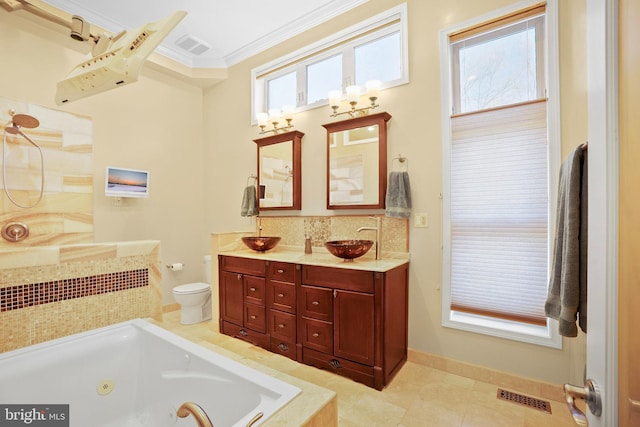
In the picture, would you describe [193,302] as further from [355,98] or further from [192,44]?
[192,44]

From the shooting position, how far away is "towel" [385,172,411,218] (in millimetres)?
2363

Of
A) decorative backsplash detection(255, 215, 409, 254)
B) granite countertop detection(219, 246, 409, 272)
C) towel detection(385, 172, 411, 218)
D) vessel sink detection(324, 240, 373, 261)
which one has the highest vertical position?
towel detection(385, 172, 411, 218)

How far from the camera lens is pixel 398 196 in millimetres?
2383

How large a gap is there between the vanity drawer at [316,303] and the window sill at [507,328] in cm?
92

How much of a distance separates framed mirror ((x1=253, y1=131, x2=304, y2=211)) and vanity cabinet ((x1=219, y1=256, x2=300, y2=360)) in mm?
762

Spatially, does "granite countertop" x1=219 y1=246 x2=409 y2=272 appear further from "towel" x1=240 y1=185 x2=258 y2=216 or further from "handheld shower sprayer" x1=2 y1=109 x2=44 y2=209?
"handheld shower sprayer" x1=2 y1=109 x2=44 y2=209

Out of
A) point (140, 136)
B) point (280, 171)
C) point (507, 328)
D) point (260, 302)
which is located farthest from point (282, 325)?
point (140, 136)

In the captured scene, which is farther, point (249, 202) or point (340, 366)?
point (249, 202)

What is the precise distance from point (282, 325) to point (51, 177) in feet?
8.10

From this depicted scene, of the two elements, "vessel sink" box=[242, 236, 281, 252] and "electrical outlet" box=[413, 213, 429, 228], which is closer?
"electrical outlet" box=[413, 213, 429, 228]

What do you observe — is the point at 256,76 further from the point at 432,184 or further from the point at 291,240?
the point at 432,184

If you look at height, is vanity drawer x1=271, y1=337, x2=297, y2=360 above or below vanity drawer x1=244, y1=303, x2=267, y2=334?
below

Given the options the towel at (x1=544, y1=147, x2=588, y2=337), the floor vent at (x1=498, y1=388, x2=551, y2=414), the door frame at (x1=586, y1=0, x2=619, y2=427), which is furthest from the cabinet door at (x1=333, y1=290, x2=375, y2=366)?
the door frame at (x1=586, y1=0, x2=619, y2=427)

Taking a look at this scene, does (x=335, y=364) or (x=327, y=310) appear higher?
(x=327, y=310)
